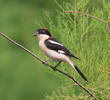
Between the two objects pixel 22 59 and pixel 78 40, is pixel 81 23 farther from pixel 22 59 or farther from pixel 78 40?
pixel 22 59

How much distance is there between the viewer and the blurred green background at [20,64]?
1109 cm

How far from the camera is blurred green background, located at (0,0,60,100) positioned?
36.4 feet

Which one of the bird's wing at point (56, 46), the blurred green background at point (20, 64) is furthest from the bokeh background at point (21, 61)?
the bird's wing at point (56, 46)

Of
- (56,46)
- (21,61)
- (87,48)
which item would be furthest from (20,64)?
(87,48)

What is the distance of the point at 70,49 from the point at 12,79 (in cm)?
733

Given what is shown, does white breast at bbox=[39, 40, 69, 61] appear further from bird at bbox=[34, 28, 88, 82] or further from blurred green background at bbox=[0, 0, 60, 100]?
blurred green background at bbox=[0, 0, 60, 100]

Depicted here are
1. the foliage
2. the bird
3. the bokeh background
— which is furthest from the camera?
the bokeh background

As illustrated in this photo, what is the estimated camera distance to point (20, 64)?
11.6 metres

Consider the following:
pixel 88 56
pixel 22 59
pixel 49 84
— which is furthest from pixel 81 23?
pixel 22 59

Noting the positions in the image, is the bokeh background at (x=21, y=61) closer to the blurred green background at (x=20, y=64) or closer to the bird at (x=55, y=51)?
the blurred green background at (x=20, y=64)

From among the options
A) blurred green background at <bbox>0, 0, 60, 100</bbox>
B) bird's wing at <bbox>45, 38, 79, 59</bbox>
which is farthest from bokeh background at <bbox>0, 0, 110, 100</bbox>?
bird's wing at <bbox>45, 38, 79, 59</bbox>

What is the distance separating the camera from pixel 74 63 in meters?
4.04

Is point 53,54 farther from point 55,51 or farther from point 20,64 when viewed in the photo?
point 20,64

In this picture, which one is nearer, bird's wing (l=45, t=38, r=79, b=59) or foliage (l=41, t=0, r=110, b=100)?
foliage (l=41, t=0, r=110, b=100)
